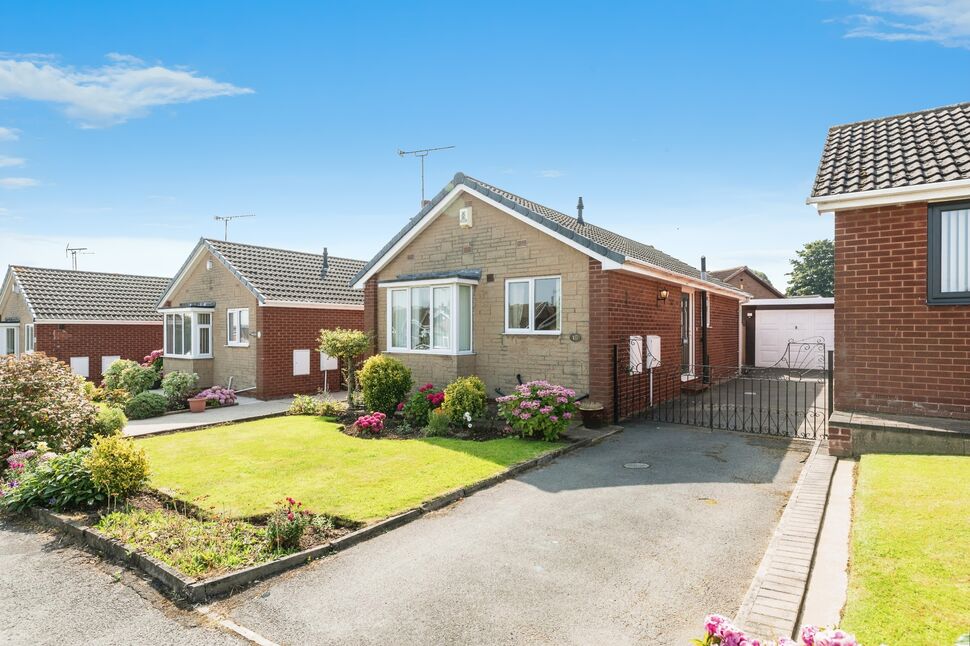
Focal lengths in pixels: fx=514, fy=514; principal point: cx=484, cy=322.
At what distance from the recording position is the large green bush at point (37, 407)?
8781 mm

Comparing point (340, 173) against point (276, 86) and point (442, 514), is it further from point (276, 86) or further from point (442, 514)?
point (442, 514)

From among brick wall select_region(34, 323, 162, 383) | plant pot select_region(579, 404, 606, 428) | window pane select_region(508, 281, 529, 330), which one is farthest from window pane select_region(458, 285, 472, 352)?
brick wall select_region(34, 323, 162, 383)

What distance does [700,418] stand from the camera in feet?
41.3

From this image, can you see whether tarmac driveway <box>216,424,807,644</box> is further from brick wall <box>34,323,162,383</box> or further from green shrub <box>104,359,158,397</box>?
brick wall <box>34,323,162,383</box>

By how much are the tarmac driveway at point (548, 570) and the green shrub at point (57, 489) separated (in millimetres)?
3959

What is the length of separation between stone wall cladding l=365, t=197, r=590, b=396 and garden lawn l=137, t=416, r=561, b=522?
2.86m

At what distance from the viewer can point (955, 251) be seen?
797cm

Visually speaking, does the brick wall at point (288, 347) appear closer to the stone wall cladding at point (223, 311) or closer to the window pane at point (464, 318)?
the stone wall cladding at point (223, 311)

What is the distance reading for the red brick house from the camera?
7.92 metres

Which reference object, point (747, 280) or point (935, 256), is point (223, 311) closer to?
point (935, 256)

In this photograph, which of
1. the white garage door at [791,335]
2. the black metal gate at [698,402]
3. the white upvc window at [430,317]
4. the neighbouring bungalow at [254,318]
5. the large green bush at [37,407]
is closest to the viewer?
the large green bush at [37,407]

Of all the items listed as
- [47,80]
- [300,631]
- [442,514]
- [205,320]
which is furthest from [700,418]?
[205,320]

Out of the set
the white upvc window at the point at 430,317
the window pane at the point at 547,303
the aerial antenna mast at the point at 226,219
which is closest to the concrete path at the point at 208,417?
the white upvc window at the point at 430,317

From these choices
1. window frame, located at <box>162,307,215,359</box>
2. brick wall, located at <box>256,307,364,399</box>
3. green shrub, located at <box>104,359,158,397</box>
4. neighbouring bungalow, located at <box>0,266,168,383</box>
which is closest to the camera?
green shrub, located at <box>104,359,158,397</box>
